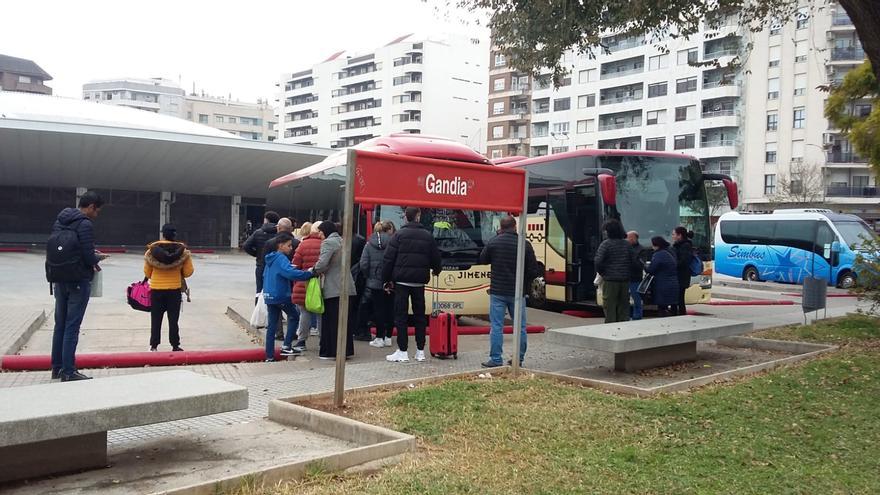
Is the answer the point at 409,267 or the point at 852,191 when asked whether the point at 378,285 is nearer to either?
the point at 409,267

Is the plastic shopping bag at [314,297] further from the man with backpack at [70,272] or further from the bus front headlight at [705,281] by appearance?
the bus front headlight at [705,281]

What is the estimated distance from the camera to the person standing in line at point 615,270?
11445 millimetres

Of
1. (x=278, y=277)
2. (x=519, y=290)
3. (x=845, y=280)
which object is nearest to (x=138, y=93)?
(x=845, y=280)

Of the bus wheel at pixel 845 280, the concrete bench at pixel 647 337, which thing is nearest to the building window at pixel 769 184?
the bus wheel at pixel 845 280

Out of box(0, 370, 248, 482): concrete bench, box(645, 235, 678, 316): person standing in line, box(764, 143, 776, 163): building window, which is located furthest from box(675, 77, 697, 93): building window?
box(0, 370, 248, 482): concrete bench

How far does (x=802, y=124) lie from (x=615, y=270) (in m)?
55.3

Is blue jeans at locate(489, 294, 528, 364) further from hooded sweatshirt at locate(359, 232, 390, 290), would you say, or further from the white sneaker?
hooded sweatshirt at locate(359, 232, 390, 290)

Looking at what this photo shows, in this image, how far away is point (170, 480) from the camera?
4.78 metres

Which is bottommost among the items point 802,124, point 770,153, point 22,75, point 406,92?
point 770,153

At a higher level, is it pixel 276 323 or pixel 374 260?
pixel 374 260

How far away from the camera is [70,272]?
25.3ft

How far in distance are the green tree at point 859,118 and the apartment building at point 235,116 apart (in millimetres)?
111004

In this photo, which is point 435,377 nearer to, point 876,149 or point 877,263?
point 877,263

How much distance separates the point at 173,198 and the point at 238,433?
145 ft
